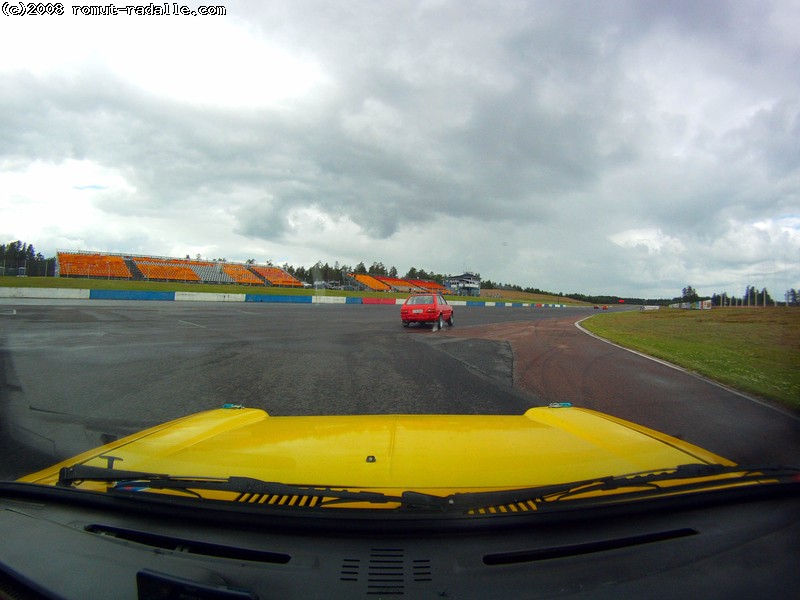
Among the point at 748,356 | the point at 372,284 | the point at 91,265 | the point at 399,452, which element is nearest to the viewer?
the point at 399,452

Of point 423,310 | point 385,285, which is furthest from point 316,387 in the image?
point 385,285

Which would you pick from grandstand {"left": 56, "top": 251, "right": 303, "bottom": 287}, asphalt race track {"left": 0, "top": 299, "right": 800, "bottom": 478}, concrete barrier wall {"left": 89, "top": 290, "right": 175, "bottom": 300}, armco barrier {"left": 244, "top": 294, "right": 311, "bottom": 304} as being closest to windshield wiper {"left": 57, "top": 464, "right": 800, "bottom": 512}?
asphalt race track {"left": 0, "top": 299, "right": 800, "bottom": 478}

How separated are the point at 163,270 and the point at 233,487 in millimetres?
75065

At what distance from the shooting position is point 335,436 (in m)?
2.70

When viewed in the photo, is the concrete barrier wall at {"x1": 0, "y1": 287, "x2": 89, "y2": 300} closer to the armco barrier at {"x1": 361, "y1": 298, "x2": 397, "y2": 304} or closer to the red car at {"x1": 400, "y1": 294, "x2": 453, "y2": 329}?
the armco barrier at {"x1": 361, "y1": 298, "x2": 397, "y2": 304}

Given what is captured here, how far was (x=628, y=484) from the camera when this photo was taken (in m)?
1.83

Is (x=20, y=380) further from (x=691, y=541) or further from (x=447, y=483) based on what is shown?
(x=691, y=541)

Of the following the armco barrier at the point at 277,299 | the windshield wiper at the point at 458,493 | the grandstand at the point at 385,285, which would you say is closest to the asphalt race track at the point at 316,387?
the windshield wiper at the point at 458,493

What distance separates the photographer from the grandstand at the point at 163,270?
180ft

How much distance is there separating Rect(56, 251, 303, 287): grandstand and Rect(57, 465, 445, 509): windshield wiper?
63.4 m

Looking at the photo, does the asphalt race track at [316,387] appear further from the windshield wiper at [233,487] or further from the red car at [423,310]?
the red car at [423,310]

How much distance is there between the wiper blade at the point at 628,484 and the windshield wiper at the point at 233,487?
0.58 feet

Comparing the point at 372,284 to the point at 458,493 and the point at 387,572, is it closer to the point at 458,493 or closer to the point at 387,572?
the point at 458,493

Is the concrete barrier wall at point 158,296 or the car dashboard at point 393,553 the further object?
the concrete barrier wall at point 158,296
